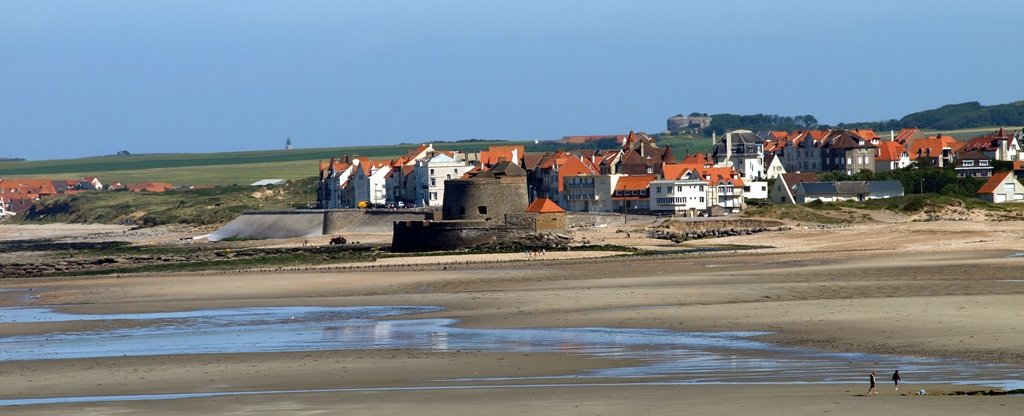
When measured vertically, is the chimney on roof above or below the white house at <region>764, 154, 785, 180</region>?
above

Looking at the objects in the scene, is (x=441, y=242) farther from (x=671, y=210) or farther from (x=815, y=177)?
(x=815, y=177)

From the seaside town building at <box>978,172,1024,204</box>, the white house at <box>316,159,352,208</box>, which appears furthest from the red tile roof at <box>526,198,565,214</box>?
the white house at <box>316,159,352,208</box>

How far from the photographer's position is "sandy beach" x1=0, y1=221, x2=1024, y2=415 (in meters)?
18.1

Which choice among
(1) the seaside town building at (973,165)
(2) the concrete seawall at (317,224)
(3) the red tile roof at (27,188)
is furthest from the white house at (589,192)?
(3) the red tile roof at (27,188)

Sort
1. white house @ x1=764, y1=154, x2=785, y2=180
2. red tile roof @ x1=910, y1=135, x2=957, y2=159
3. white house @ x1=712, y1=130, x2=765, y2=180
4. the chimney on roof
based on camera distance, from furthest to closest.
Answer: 1. red tile roof @ x1=910, y1=135, x2=957, y2=159
2. white house @ x1=764, y1=154, x2=785, y2=180
3. white house @ x1=712, y1=130, x2=765, y2=180
4. the chimney on roof

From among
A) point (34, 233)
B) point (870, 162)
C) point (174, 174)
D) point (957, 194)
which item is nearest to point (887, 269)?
point (957, 194)

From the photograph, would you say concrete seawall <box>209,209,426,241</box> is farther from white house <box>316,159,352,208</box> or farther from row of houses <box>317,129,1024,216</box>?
white house <box>316,159,352,208</box>

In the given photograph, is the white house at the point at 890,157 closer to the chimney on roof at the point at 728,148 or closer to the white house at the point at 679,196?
the chimney on roof at the point at 728,148

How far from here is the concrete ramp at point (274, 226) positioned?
69.9 meters

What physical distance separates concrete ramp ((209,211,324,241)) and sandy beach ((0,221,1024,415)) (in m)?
24.0

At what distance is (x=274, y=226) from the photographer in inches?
2830

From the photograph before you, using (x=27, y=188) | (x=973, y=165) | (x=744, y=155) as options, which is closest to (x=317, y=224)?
(x=744, y=155)

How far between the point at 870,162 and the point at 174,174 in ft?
362

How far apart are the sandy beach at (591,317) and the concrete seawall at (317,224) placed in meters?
21.9
